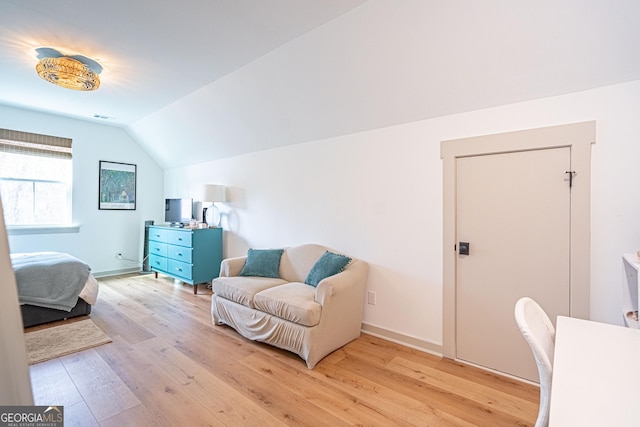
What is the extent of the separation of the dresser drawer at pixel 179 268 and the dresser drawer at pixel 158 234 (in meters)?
0.40

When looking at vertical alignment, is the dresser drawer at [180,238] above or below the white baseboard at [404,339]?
above

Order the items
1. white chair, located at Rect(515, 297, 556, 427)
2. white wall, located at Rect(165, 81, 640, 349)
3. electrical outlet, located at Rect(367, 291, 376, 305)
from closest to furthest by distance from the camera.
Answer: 1. white chair, located at Rect(515, 297, 556, 427)
2. white wall, located at Rect(165, 81, 640, 349)
3. electrical outlet, located at Rect(367, 291, 376, 305)

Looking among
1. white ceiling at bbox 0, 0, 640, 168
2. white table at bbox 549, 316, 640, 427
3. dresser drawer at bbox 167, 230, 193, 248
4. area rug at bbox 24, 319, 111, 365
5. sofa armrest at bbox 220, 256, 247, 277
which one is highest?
white ceiling at bbox 0, 0, 640, 168

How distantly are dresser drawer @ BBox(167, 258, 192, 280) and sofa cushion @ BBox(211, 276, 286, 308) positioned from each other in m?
1.44

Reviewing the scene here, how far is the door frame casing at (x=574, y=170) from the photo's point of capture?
194cm

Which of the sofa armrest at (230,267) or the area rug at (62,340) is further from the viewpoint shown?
the sofa armrest at (230,267)

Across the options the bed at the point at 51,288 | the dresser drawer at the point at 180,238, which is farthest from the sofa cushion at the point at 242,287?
the bed at the point at 51,288

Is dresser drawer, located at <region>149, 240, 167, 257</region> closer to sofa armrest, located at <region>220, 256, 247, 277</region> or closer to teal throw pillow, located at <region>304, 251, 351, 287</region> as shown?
sofa armrest, located at <region>220, 256, 247, 277</region>

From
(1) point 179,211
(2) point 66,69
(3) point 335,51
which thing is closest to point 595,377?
(3) point 335,51

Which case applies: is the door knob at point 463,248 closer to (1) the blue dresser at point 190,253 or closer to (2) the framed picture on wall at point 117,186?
(1) the blue dresser at point 190,253

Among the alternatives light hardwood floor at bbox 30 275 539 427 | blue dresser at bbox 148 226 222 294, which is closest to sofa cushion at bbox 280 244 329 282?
light hardwood floor at bbox 30 275 539 427

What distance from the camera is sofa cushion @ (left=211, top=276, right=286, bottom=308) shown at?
109 inches

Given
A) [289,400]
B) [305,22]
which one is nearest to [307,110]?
[305,22]

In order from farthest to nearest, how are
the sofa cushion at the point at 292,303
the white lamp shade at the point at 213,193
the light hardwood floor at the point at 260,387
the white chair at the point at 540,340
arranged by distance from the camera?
the white lamp shade at the point at 213,193, the sofa cushion at the point at 292,303, the light hardwood floor at the point at 260,387, the white chair at the point at 540,340
